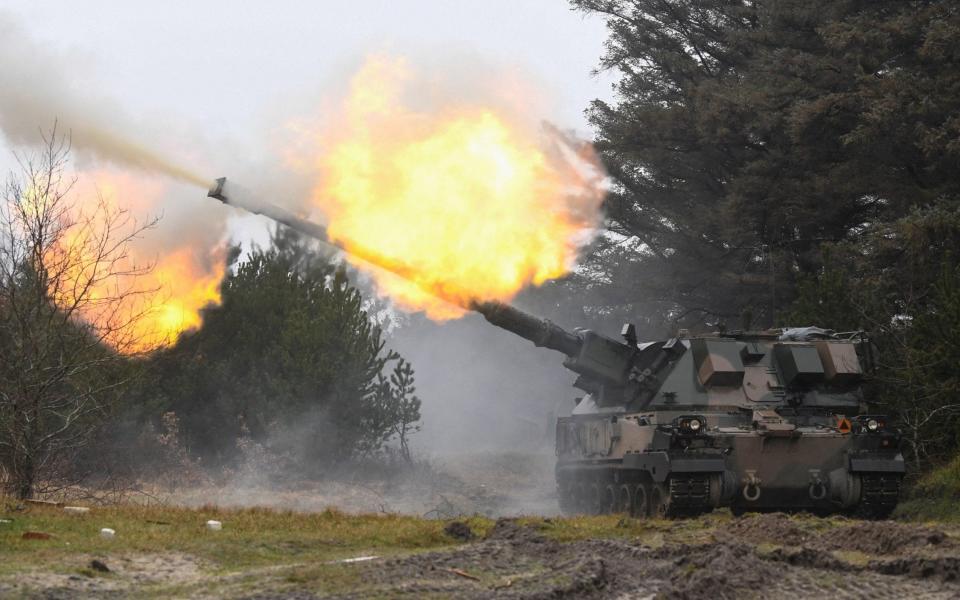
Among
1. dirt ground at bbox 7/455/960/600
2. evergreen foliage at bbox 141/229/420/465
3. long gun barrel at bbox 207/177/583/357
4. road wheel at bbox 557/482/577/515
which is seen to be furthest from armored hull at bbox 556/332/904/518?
evergreen foliage at bbox 141/229/420/465

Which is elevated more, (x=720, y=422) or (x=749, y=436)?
(x=720, y=422)

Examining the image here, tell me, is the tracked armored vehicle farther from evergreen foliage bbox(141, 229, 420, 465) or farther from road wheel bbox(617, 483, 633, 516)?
evergreen foliage bbox(141, 229, 420, 465)

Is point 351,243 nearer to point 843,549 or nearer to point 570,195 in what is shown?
point 570,195

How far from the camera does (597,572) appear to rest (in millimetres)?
9375

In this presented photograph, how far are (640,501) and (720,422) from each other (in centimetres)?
148

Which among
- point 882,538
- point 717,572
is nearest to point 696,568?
point 717,572

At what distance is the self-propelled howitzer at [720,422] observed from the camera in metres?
15.1

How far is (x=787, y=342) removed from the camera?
16.9 m

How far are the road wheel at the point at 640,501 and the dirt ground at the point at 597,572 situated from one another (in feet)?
12.9

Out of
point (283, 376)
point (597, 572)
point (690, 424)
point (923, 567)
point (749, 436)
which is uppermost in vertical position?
point (283, 376)

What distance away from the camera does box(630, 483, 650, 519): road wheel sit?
15.9m

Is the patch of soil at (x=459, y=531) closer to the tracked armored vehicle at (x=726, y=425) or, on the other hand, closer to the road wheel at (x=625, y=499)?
the tracked armored vehicle at (x=726, y=425)

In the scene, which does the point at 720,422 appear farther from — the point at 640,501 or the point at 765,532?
the point at 765,532

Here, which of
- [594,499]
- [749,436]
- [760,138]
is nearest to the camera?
[749,436]
